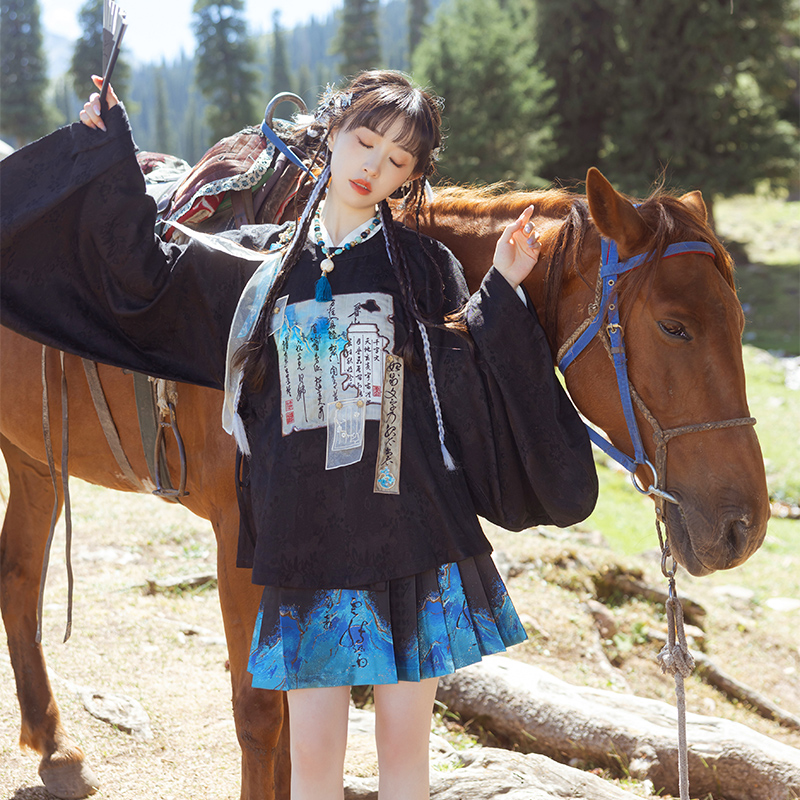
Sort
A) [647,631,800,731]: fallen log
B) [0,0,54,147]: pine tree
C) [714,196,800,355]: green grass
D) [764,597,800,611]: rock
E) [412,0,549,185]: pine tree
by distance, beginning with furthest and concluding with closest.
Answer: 1. [0,0,54,147]: pine tree
2. [412,0,549,185]: pine tree
3. [714,196,800,355]: green grass
4. [764,597,800,611]: rock
5. [647,631,800,731]: fallen log

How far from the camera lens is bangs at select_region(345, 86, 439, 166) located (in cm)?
155

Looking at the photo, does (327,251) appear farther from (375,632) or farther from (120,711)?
(120,711)

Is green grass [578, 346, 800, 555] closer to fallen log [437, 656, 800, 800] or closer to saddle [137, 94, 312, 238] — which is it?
fallen log [437, 656, 800, 800]

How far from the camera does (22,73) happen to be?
30.0m

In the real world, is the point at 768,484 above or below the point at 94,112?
below

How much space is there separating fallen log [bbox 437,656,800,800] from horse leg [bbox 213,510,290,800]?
53.4 inches

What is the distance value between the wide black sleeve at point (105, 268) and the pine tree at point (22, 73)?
3188 centimetres

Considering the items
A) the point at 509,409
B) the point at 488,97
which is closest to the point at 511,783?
the point at 509,409

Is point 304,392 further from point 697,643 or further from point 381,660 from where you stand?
point 697,643

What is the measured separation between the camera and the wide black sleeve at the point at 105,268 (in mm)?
1713

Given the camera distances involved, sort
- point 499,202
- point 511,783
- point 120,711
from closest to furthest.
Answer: point 499,202 → point 511,783 → point 120,711

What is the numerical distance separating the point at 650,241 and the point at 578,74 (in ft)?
71.0

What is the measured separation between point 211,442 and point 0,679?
2022 mm

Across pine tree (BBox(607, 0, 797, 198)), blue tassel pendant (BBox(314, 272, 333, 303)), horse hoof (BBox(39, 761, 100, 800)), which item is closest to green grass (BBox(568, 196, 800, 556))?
blue tassel pendant (BBox(314, 272, 333, 303))
